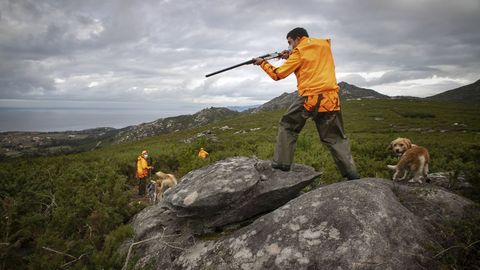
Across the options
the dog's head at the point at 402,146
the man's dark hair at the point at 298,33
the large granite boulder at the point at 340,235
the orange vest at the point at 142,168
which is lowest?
the orange vest at the point at 142,168

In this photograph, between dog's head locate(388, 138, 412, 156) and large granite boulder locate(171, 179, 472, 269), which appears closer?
large granite boulder locate(171, 179, 472, 269)

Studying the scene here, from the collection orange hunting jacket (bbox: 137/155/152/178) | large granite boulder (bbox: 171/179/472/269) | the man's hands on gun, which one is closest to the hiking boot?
large granite boulder (bbox: 171/179/472/269)

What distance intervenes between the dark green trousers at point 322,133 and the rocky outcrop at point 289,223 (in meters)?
0.58

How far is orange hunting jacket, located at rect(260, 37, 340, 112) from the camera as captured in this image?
19.6 feet

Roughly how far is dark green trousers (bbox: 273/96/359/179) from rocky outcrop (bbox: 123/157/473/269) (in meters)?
0.58

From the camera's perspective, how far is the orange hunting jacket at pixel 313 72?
19.6 ft

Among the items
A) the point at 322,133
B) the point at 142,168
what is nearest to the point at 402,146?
the point at 322,133

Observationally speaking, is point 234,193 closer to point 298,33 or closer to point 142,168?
point 298,33

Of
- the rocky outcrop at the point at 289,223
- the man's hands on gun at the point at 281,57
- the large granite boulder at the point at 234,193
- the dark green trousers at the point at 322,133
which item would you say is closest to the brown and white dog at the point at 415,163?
the rocky outcrop at the point at 289,223

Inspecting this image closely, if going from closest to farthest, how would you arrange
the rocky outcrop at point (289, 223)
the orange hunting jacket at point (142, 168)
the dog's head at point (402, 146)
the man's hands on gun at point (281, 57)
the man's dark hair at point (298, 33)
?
the rocky outcrop at point (289, 223), the man's dark hair at point (298, 33), the man's hands on gun at point (281, 57), the dog's head at point (402, 146), the orange hunting jacket at point (142, 168)

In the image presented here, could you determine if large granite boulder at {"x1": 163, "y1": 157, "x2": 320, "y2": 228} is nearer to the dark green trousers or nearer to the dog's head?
the dark green trousers

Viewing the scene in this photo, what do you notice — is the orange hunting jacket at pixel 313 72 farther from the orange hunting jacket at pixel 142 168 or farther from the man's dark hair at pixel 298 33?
the orange hunting jacket at pixel 142 168

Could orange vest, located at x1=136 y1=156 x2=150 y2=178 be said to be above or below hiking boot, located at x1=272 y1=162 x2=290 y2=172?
below

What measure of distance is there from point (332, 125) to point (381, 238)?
2.37 meters
